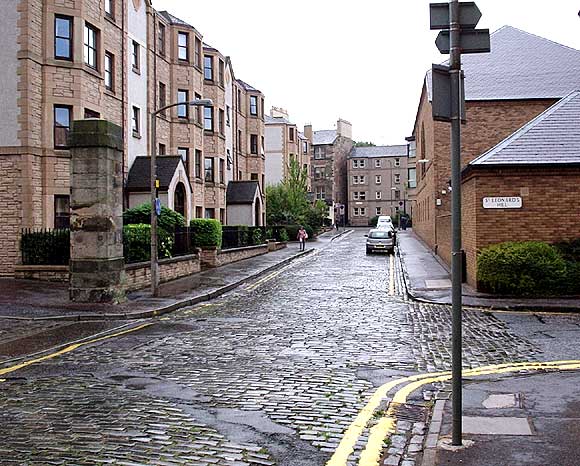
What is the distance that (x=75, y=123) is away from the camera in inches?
690

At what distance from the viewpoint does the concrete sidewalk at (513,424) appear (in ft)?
18.6

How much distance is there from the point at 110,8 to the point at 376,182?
8272 centimetres

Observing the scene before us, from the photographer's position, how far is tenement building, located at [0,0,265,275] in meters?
23.8

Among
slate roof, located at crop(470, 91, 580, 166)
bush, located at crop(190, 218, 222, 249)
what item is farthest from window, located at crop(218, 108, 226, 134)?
slate roof, located at crop(470, 91, 580, 166)

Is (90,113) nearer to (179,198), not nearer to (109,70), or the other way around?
(109,70)

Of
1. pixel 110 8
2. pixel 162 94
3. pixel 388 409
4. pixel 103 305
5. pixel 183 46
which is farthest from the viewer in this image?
pixel 183 46

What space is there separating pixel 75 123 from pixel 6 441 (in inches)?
493

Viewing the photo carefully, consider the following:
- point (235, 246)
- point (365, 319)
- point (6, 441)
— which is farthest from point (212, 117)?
point (6, 441)

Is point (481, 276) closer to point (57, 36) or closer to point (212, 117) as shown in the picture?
point (57, 36)

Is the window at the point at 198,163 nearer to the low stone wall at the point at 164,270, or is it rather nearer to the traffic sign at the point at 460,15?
the low stone wall at the point at 164,270

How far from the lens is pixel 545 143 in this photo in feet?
65.5

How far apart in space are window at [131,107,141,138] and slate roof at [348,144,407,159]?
77.8 metres

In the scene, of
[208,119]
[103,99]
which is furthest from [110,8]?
[208,119]

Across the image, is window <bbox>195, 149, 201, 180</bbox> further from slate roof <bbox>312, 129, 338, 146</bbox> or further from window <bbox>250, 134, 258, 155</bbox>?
slate roof <bbox>312, 129, 338, 146</bbox>
